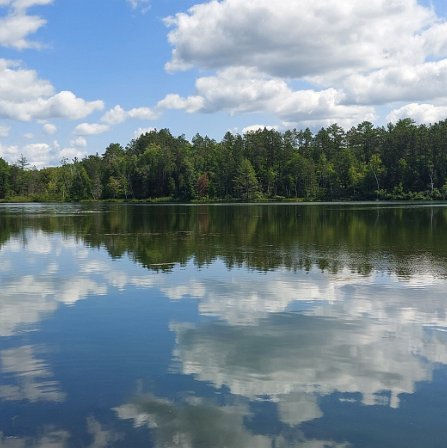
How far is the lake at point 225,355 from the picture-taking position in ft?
28.8

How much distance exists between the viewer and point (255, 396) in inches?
394

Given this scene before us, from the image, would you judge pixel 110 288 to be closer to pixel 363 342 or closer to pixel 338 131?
pixel 363 342

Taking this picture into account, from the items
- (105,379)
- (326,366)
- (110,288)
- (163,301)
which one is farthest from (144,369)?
(110,288)

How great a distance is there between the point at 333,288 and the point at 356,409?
35.6 feet

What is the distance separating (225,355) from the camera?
488 inches

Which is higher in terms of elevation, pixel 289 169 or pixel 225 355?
pixel 289 169

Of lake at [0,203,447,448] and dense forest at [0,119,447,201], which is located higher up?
dense forest at [0,119,447,201]

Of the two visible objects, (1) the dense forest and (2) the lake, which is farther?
(1) the dense forest

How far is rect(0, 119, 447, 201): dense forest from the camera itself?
5664 inches

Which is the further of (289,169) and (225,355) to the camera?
(289,169)

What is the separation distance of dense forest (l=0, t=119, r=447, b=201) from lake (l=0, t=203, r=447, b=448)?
124 m

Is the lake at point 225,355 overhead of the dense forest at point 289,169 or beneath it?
beneath

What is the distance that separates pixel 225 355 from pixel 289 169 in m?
152

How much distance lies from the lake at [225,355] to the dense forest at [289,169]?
124 m
